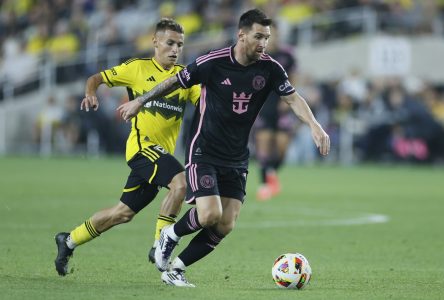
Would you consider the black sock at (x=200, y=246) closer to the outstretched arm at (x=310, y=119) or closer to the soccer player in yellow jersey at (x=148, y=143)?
the soccer player in yellow jersey at (x=148, y=143)

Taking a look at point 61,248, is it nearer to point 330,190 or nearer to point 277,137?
point 277,137

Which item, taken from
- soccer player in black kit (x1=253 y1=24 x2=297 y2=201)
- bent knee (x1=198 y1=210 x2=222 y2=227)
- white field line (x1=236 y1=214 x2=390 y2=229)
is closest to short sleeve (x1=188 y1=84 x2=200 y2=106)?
bent knee (x1=198 y1=210 x2=222 y2=227)

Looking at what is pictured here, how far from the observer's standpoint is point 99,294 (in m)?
7.72

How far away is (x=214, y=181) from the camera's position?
8.41 meters

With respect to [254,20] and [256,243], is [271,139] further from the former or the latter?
[254,20]

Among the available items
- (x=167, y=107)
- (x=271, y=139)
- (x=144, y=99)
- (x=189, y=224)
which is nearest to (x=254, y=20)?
(x=144, y=99)

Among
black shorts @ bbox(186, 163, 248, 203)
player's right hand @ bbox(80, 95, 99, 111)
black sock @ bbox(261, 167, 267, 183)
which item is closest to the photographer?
black shorts @ bbox(186, 163, 248, 203)

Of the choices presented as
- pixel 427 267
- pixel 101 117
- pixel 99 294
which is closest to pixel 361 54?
pixel 101 117

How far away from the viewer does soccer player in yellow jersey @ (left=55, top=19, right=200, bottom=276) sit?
9.12m

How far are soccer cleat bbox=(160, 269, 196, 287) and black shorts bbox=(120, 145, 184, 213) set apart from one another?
0.91 meters

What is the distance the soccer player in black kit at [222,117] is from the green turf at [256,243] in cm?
40

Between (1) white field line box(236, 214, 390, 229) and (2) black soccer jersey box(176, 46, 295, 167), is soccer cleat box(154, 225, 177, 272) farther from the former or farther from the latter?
(1) white field line box(236, 214, 390, 229)

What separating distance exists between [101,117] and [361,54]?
7117 millimetres

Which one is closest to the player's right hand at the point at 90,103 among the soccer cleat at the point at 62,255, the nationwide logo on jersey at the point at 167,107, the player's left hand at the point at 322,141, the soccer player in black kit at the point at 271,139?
the nationwide logo on jersey at the point at 167,107
